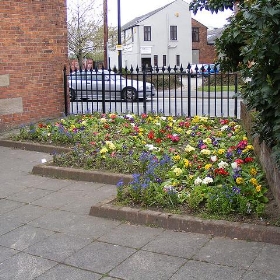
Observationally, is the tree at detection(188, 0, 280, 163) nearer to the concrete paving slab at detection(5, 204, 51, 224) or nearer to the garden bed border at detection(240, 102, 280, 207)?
the garden bed border at detection(240, 102, 280, 207)

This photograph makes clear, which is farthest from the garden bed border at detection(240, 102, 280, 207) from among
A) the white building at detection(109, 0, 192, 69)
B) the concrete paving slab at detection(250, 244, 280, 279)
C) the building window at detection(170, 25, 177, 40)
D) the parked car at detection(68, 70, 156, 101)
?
the building window at detection(170, 25, 177, 40)

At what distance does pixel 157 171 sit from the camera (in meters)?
5.60

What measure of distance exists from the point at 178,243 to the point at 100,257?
28.0 inches

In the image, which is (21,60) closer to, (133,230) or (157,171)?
(157,171)

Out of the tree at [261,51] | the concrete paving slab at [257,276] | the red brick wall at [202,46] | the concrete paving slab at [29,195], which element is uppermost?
the red brick wall at [202,46]

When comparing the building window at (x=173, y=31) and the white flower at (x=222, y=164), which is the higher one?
the building window at (x=173, y=31)

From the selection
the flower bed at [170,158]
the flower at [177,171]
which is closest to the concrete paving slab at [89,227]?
the flower bed at [170,158]

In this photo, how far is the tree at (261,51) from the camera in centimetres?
326

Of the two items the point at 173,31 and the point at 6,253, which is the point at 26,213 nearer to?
the point at 6,253

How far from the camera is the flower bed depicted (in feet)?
15.4

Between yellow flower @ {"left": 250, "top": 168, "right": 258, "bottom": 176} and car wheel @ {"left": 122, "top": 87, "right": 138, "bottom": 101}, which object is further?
car wheel @ {"left": 122, "top": 87, "right": 138, "bottom": 101}

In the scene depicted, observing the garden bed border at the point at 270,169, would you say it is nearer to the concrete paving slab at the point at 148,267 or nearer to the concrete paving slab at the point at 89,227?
the concrete paving slab at the point at 148,267

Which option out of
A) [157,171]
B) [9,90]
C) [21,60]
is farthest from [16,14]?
[157,171]

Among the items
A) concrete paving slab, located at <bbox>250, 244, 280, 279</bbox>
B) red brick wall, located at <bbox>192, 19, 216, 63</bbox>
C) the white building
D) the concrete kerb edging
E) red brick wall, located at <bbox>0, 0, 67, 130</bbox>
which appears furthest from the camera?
→ red brick wall, located at <bbox>192, 19, 216, 63</bbox>
